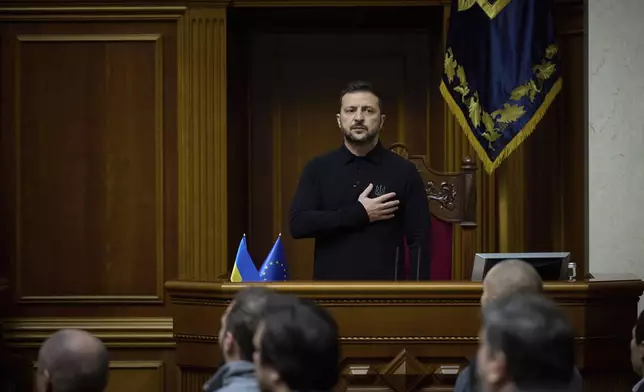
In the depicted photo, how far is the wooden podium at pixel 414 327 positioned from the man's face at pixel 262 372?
5.40 ft

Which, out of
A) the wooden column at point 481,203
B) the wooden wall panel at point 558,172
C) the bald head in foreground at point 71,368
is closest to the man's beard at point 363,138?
the wooden column at point 481,203

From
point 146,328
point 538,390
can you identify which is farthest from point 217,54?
point 538,390

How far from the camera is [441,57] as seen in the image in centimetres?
650

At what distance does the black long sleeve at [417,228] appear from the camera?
4.59m

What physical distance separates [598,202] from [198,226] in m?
2.00

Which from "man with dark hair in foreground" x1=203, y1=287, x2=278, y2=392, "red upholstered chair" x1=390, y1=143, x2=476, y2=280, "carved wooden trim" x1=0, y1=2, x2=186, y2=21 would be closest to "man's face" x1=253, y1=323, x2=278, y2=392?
"man with dark hair in foreground" x1=203, y1=287, x2=278, y2=392

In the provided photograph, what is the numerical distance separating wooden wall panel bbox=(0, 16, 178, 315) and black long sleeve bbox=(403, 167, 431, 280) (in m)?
1.88

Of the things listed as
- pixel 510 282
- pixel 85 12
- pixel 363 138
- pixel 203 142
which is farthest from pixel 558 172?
pixel 510 282

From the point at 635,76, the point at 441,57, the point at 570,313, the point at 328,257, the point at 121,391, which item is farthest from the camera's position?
the point at 441,57

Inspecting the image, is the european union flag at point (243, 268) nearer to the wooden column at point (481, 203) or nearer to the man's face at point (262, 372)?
the wooden column at point (481, 203)

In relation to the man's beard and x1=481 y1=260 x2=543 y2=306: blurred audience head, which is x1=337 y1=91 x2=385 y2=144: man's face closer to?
the man's beard

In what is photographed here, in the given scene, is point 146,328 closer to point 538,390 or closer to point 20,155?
point 20,155

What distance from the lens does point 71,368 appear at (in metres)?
2.66

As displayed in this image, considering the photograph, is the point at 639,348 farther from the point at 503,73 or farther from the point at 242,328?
the point at 503,73
